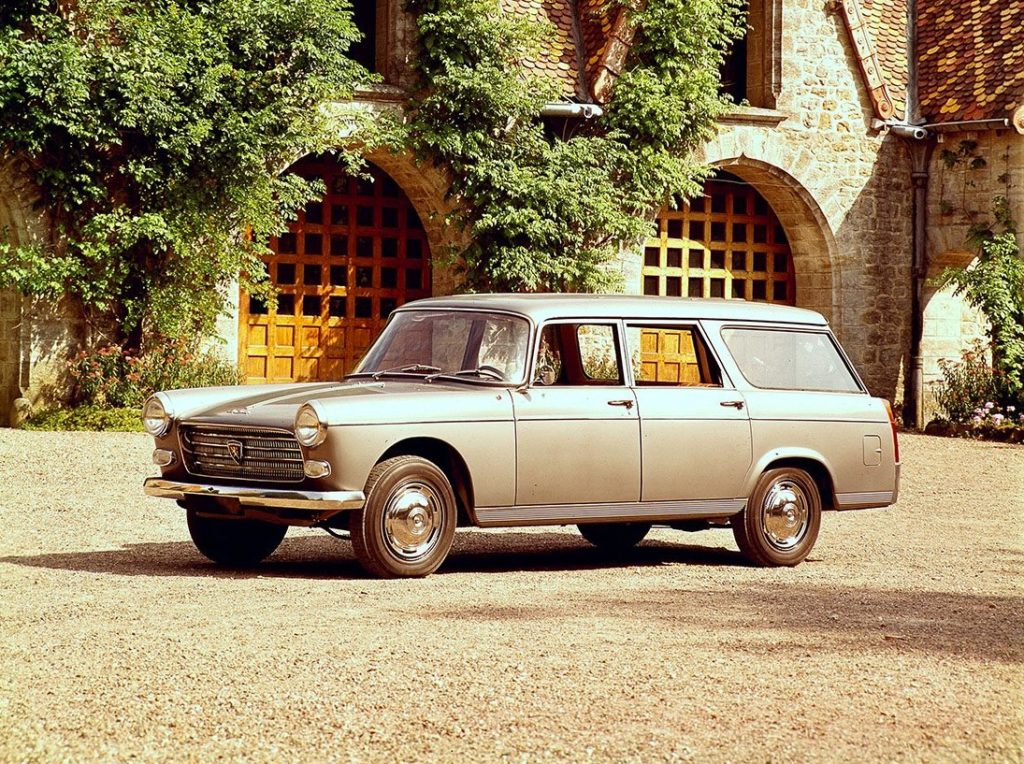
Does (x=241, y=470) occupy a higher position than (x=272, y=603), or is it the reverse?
(x=241, y=470)

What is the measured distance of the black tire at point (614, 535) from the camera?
34.1 feet

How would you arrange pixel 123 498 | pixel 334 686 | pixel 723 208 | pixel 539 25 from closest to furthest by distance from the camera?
pixel 334 686 → pixel 123 498 → pixel 539 25 → pixel 723 208

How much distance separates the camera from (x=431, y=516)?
841 centimetres

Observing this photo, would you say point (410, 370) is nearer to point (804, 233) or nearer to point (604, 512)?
point (604, 512)

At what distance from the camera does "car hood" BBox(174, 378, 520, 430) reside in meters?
8.27

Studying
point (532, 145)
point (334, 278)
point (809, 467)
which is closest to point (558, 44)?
point (532, 145)

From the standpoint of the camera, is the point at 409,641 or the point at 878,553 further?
the point at 878,553

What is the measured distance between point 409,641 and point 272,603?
125cm

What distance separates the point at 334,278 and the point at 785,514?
11.8 meters

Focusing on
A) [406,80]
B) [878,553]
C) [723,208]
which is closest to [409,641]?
[878,553]

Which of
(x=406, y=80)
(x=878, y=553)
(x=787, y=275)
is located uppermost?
(x=406, y=80)

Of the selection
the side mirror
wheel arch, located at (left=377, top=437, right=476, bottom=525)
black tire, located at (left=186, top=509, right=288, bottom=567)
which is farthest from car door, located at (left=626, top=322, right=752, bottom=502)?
black tire, located at (left=186, top=509, right=288, bottom=567)

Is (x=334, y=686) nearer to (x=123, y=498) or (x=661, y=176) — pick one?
(x=123, y=498)

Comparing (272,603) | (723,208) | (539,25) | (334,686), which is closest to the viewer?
(334,686)
